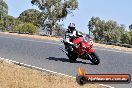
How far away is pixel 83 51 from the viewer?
1493 cm

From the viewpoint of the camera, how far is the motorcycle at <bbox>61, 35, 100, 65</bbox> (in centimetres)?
1461

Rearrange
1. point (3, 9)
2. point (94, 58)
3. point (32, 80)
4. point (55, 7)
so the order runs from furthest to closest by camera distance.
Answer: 1. point (3, 9)
2. point (55, 7)
3. point (94, 58)
4. point (32, 80)

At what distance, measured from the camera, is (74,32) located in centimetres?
1520

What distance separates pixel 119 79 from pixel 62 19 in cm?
8169

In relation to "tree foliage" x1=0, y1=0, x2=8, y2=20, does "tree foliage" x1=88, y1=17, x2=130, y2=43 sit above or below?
below

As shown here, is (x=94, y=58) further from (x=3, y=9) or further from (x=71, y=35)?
(x=3, y=9)

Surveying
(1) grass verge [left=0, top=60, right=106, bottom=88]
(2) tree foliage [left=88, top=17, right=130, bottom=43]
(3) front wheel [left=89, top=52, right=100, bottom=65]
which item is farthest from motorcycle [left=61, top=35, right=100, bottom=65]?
(2) tree foliage [left=88, top=17, right=130, bottom=43]

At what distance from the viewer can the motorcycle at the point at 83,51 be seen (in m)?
14.6

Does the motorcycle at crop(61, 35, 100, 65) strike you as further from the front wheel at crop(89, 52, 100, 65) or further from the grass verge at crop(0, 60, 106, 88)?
the grass verge at crop(0, 60, 106, 88)

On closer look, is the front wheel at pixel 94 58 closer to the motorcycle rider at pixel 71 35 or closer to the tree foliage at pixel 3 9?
the motorcycle rider at pixel 71 35

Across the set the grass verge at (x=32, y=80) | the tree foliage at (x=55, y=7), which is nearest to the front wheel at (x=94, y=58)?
the grass verge at (x=32, y=80)

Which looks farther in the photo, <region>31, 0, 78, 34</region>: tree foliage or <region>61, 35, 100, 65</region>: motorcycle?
<region>31, 0, 78, 34</region>: tree foliage

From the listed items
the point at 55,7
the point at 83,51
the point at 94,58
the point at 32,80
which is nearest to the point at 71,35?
the point at 83,51

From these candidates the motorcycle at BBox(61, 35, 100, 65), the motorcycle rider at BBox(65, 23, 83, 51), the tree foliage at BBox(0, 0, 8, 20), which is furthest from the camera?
the tree foliage at BBox(0, 0, 8, 20)
